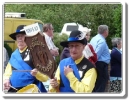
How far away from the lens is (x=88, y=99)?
346cm

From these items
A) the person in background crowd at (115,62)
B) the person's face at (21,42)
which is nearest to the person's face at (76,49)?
→ the person's face at (21,42)

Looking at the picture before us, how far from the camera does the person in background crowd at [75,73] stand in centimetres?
379

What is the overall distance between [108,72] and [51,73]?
268 centimetres

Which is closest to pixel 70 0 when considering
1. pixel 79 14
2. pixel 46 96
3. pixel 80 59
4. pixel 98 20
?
pixel 80 59

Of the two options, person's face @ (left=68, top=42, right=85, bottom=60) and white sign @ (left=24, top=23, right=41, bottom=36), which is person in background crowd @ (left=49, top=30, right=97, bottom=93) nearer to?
person's face @ (left=68, top=42, right=85, bottom=60)

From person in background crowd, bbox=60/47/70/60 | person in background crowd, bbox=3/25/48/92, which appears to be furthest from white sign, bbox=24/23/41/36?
person in background crowd, bbox=60/47/70/60

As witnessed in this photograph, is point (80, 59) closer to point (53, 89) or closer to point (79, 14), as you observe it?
point (53, 89)

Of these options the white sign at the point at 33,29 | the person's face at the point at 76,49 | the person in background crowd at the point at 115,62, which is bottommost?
the person in background crowd at the point at 115,62

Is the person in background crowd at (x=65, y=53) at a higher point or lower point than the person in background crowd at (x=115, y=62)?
higher

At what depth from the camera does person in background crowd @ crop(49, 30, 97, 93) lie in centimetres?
379

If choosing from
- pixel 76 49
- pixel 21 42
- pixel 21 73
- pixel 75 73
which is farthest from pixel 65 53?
pixel 75 73

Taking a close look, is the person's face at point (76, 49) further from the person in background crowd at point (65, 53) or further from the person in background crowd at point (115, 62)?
the person in background crowd at point (115, 62)

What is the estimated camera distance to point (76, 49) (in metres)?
3.97

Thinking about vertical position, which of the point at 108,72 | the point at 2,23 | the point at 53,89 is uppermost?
the point at 2,23
